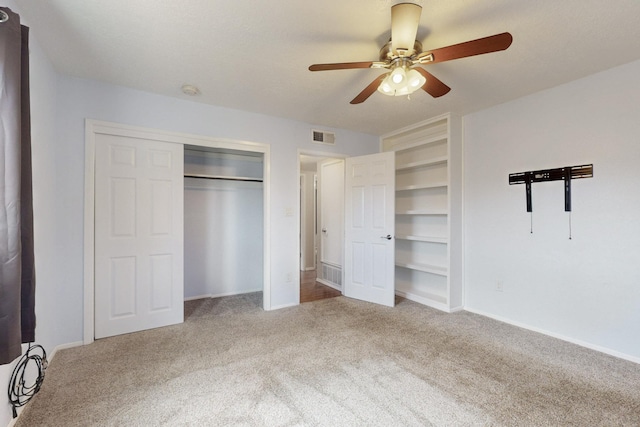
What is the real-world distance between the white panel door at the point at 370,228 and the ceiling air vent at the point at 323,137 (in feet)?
1.29

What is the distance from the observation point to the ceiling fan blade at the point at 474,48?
4.75 feet

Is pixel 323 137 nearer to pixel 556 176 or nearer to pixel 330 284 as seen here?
pixel 330 284

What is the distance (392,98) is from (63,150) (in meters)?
3.15

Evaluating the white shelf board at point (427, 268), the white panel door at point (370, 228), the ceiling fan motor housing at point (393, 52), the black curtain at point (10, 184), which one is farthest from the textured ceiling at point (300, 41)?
the white shelf board at point (427, 268)

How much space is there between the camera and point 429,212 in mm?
3740

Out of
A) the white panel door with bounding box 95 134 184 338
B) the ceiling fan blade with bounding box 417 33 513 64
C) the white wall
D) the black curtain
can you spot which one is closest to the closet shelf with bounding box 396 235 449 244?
the white wall

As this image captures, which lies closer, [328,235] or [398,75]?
[398,75]

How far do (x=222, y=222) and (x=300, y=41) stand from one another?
2.74 m

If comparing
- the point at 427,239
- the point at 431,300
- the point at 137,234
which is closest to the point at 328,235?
the point at 427,239

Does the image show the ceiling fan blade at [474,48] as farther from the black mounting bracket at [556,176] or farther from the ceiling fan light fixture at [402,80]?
the black mounting bracket at [556,176]

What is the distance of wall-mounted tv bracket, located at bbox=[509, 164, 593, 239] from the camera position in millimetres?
2642

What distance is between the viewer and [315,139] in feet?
12.8

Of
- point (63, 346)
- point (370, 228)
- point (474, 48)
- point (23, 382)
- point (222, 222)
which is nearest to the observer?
point (474, 48)

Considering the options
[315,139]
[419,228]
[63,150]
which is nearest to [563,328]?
[419,228]
